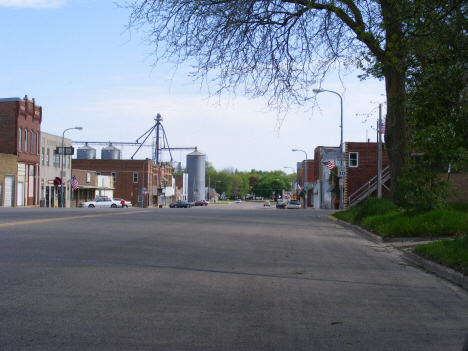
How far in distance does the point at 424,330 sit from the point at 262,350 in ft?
6.60

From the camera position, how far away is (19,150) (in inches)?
1994

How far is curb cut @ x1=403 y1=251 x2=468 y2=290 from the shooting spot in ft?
27.4

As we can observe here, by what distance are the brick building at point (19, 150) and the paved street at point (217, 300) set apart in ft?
134

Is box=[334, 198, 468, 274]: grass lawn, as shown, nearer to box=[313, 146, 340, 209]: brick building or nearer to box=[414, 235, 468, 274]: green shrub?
box=[414, 235, 468, 274]: green shrub

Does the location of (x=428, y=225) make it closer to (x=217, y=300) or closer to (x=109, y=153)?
(x=217, y=300)

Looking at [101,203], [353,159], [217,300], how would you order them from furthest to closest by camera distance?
[101,203], [353,159], [217,300]

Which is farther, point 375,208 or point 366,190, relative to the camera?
point 366,190

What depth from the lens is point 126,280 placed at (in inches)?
308

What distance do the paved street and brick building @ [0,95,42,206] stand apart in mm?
40800

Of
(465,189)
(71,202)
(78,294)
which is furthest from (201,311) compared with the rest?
(71,202)

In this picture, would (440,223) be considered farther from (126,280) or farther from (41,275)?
(41,275)

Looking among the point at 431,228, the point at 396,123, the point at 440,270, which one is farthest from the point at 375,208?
the point at 440,270

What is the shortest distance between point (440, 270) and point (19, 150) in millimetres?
48627

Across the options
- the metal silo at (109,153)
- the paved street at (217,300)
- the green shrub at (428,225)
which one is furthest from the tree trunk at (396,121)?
the metal silo at (109,153)
